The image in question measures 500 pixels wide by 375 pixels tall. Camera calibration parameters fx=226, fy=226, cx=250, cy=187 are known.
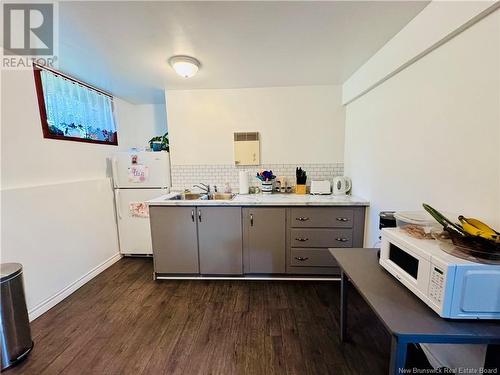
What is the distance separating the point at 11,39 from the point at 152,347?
254 centimetres

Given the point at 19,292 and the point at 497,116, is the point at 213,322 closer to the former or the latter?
the point at 19,292

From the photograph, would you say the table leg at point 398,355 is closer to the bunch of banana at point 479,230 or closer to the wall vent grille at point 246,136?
the bunch of banana at point 479,230

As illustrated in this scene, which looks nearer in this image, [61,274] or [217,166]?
[61,274]

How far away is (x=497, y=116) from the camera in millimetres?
1042

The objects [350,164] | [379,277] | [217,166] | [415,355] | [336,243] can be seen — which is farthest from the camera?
[217,166]

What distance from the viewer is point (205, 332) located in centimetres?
182

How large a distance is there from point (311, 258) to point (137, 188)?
236 centimetres

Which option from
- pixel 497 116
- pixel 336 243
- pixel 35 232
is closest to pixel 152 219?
pixel 35 232

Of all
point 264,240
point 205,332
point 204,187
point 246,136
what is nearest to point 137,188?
point 204,187

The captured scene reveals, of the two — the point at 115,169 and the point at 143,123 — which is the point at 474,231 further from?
the point at 143,123

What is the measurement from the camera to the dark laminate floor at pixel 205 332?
1523mm

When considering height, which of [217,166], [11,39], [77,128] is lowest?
[217,166]

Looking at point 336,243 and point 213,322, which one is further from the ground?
point 336,243

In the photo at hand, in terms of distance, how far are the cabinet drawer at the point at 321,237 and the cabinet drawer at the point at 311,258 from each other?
0.22 feet
